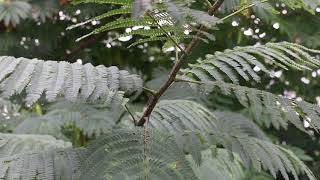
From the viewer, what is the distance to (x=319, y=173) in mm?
1803

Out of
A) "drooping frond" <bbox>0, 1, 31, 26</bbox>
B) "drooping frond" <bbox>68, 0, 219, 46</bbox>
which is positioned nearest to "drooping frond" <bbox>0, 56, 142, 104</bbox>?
"drooping frond" <bbox>68, 0, 219, 46</bbox>

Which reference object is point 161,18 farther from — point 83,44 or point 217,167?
point 83,44

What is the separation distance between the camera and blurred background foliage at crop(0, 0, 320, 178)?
5.77ft

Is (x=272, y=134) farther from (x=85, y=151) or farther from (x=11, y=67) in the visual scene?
(x=11, y=67)

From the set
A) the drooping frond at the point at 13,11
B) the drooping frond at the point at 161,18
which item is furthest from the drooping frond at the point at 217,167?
the drooping frond at the point at 13,11

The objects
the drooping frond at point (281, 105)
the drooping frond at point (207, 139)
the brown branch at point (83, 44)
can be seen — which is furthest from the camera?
the brown branch at point (83, 44)

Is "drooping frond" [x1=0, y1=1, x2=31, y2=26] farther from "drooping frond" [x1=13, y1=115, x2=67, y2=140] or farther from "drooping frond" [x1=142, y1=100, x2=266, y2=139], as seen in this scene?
"drooping frond" [x1=142, y1=100, x2=266, y2=139]

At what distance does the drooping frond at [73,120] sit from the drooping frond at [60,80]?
0.82 metres

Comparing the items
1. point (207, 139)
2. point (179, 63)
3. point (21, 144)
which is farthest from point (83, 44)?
point (179, 63)

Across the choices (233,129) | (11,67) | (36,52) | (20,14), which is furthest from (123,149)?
(36,52)

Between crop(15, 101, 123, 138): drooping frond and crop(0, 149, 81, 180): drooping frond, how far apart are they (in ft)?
2.23

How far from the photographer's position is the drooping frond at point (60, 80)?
0.71 m

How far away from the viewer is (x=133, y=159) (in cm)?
80

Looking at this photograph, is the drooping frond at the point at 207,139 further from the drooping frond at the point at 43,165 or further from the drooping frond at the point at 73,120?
the drooping frond at the point at 73,120
